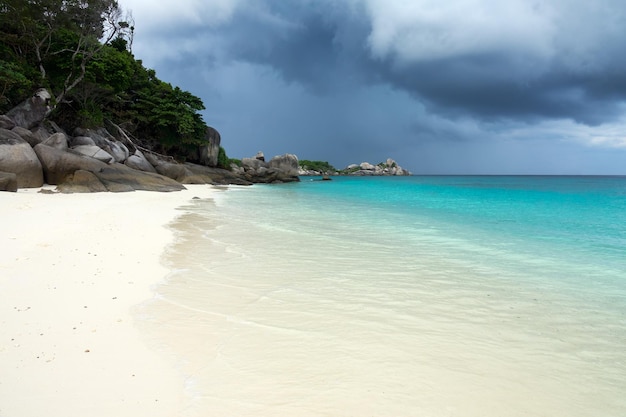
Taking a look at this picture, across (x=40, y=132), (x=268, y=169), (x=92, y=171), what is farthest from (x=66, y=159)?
(x=268, y=169)

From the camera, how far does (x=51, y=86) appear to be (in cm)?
2570

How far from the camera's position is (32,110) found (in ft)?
70.6

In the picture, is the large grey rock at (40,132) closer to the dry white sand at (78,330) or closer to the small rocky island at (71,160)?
the small rocky island at (71,160)

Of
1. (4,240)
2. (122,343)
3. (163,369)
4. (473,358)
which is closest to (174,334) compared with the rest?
(122,343)

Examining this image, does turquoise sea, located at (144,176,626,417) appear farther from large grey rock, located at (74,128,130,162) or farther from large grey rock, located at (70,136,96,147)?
large grey rock, located at (74,128,130,162)

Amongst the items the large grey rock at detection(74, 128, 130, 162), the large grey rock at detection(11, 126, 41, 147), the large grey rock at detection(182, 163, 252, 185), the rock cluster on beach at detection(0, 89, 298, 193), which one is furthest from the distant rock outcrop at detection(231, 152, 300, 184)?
the large grey rock at detection(11, 126, 41, 147)

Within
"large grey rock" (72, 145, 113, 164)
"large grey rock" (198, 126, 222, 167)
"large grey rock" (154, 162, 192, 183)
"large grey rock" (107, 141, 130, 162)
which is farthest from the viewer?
"large grey rock" (198, 126, 222, 167)

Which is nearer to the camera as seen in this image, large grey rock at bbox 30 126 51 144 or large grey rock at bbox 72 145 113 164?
large grey rock at bbox 30 126 51 144

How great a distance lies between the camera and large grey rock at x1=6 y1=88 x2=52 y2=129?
20.7 metres

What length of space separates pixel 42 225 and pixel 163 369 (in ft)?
23.3

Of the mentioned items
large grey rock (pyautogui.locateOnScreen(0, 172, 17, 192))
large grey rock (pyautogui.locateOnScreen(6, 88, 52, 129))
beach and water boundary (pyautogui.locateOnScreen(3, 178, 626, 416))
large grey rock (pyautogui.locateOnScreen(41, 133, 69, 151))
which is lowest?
beach and water boundary (pyautogui.locateOnScreen(3, 178, 626, 416))

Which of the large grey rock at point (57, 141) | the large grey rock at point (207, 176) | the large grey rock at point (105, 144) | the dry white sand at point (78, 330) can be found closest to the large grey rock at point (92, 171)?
the large grey rock at point (57, 141)

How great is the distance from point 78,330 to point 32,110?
24216 millimetres

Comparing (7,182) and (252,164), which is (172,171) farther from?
Result: (252,164)
